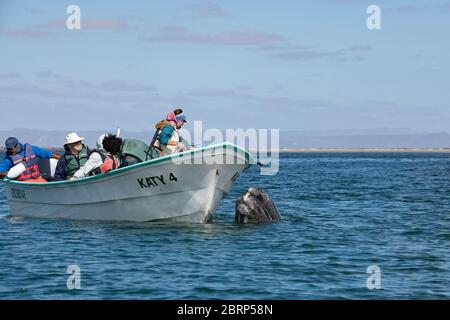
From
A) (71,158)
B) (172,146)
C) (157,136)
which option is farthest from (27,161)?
(172,146)

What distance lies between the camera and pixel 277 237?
18250 millimetres

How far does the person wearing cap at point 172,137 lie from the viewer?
1959cm

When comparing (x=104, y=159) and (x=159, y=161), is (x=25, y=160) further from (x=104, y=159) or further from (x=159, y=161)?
(x=159, y=161)

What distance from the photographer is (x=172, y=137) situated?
19.7 m

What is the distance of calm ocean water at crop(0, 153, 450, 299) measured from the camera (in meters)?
12.5

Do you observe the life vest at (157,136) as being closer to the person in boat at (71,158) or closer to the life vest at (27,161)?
the person in boat at (71,158)

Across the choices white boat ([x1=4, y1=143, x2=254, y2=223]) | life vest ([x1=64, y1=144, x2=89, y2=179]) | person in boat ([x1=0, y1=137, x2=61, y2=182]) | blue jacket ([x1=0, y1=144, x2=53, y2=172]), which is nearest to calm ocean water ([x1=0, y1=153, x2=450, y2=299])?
white boat ([x1=4, y1=143, x2=254, y2=223])

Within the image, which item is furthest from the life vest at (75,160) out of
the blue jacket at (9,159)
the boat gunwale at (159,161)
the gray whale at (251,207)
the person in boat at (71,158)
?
the gray whale at (251,207)

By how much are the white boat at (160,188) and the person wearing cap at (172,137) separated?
3.77 feet

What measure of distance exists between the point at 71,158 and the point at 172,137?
299 centimetres
